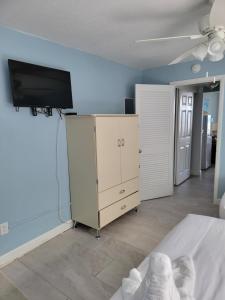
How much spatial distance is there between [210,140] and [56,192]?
447 cm

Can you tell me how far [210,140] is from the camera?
Answer: 17.7 feet

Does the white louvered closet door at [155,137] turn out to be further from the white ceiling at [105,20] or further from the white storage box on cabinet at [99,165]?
the white ceiling at [105,20]

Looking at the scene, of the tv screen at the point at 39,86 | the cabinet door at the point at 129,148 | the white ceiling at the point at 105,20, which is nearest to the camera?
the white ceiling at the point at 105,20

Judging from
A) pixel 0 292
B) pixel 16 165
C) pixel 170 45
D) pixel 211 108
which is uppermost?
pixel 170 45

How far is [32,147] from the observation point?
2.18 metres

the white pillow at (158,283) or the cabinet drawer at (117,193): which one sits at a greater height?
the white pillow at (158,283)

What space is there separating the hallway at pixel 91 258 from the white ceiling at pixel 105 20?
7.48 feet

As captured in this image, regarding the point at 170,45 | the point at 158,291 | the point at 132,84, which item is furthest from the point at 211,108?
the point at 158,291

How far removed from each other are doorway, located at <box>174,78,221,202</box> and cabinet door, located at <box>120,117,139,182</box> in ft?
4.57

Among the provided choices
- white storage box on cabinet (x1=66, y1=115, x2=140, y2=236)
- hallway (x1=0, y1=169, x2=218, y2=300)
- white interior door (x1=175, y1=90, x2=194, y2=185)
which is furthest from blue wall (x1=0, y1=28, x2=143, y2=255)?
white interior door (x1=175, y1=90, x2=194, y2=185)

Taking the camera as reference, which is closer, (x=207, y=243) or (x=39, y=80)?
(x=207, y=243)

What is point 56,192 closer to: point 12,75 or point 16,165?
point 16,165

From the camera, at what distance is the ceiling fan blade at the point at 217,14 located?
1256 millimetres

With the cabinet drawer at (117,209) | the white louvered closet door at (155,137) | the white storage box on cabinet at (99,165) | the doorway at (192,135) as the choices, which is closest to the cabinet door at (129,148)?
the white storage box on cabinet at (99,165)
